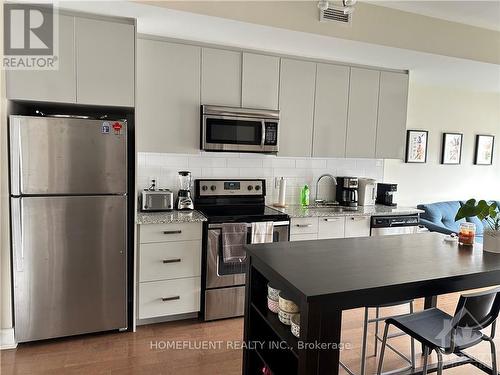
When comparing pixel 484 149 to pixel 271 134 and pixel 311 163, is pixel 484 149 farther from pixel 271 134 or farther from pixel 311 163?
pixel 271 134

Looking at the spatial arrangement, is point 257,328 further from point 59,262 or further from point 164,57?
point 164,57

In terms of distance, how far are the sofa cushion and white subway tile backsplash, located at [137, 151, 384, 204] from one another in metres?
0.74

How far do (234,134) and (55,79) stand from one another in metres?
1.51

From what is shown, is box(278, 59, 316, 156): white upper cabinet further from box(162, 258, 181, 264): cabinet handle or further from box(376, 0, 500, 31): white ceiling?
box(162, 258, 181, 264): cabinet handle

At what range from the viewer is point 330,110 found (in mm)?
3809

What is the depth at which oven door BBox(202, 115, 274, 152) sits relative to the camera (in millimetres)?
3297

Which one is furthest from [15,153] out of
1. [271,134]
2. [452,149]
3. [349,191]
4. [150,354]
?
[452,149]

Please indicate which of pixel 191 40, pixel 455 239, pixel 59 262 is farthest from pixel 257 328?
pixel 191 40

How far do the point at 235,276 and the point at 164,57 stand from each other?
6.56 feet

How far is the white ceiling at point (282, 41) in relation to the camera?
102 inches

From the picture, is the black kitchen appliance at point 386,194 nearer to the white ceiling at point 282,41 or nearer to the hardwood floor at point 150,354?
the white ceiling at point 282,41

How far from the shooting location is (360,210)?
3844mm

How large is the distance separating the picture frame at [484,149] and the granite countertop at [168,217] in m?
4.30

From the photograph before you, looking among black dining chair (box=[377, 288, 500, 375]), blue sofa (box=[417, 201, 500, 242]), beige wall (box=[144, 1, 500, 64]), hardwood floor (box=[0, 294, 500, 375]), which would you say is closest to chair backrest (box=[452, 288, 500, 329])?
black dining chair (box=[377, 288, 500, 375])
